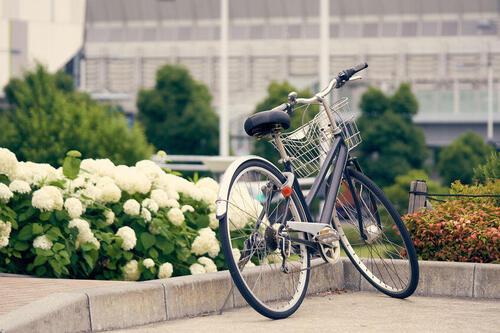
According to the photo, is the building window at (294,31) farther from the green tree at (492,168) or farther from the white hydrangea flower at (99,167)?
the white hydrangea flower at (99,167)

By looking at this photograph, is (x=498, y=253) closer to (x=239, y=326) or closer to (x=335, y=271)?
(x=335, y=271)

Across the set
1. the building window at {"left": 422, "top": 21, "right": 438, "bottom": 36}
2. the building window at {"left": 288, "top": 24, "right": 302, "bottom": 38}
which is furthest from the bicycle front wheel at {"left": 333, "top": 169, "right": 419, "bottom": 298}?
the building window at {"left": 288, "top": 24, "right": 302, "bottom": 38}

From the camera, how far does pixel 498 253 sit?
831cm

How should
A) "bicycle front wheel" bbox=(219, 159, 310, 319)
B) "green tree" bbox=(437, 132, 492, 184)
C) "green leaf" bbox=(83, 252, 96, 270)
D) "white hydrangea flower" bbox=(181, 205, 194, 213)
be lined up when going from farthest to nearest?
"green tree" bbox=(437, 132, 492, 184), "white hydrangea flower" bbox=(181, 205, 194, 213), "green leaf" bbox=(83, 252, 96, 270), "bicycle front wheel" bbox=(219, 159, 310, 319)

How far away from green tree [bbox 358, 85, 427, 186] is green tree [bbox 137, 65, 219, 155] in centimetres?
906

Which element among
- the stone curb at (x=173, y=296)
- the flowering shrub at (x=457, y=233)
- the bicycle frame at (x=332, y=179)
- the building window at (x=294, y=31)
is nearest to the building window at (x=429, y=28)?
the building window at (x=294, y=31)

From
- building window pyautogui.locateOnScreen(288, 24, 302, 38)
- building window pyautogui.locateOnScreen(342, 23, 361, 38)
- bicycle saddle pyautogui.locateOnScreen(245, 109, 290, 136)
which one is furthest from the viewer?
building window pyautogui.locateOnScreen(288, 24, 302, 38)

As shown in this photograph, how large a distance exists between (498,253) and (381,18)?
8727 cm

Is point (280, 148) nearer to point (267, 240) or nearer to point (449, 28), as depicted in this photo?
point (267, 240)

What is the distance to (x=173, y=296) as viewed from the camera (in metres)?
6.75

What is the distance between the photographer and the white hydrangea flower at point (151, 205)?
939 cm

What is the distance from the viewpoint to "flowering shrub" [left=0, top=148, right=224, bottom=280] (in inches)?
345

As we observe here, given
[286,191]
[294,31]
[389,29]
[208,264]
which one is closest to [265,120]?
[286,191]

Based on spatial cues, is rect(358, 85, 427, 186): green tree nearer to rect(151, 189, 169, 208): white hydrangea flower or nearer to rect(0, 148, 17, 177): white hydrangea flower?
rect(151, 189, 169, 208): white hydrangea flower
